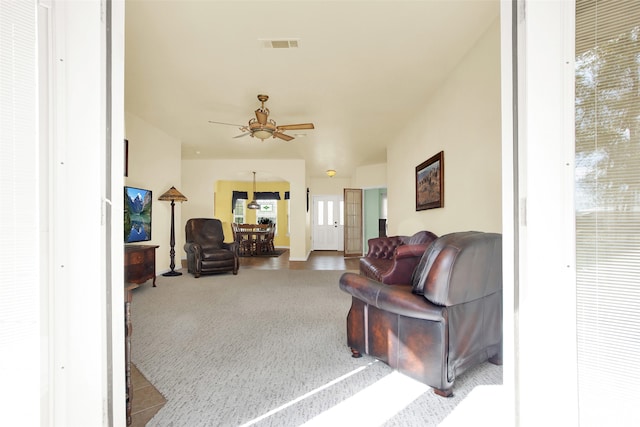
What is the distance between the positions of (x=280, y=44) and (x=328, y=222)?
8.32 m

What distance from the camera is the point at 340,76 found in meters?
3.28

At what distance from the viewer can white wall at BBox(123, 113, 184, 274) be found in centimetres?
483

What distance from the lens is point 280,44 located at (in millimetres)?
2688

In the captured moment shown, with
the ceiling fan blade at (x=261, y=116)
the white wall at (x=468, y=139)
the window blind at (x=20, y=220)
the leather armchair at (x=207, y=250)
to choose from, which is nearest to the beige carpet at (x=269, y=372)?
the window blind at (x=20, y=220)

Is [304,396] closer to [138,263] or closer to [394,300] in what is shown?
[394,300]

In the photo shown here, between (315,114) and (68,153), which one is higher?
(315,114)

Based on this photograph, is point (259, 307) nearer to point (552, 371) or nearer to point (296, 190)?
point (552, 371)

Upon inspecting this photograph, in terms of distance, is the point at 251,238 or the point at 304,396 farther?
the point at 251,238

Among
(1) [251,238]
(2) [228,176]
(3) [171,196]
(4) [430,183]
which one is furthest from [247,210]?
(4) [430,183]

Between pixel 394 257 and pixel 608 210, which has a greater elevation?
pixel 608 210

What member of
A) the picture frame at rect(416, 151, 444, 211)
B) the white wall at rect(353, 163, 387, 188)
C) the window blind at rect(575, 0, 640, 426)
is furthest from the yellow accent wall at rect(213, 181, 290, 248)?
the window blind at rect(575, 0, 640, 426)

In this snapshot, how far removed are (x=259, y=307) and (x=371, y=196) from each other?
6.86m

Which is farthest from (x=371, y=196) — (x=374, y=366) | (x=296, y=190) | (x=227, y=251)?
(x=374, y=366)

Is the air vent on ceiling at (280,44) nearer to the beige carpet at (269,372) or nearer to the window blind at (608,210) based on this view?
the window blind at (608,210)
